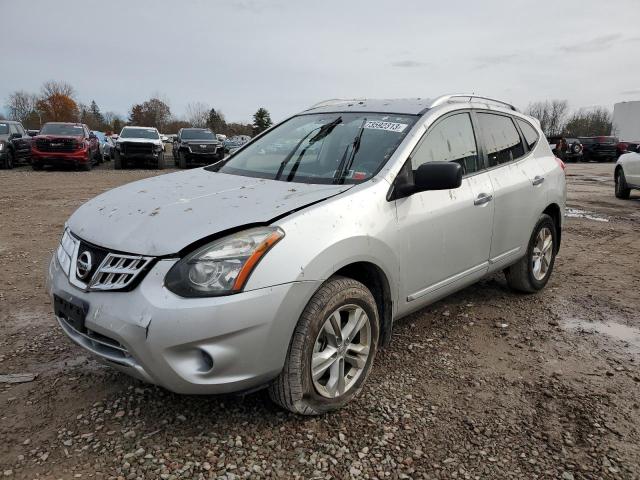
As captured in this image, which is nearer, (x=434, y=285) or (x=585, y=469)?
(x=585, y=469)

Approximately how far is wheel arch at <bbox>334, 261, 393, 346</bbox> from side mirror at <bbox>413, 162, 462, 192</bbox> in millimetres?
562

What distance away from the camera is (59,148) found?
17766 mm

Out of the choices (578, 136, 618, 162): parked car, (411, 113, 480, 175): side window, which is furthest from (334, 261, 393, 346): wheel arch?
(578, 136, 618, 162): parked car

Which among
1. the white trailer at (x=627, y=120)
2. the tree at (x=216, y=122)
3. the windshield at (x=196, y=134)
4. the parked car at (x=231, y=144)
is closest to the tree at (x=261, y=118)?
the tree at (x=216, y=122)

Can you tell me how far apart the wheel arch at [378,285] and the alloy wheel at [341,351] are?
20 cm

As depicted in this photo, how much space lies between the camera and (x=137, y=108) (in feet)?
294

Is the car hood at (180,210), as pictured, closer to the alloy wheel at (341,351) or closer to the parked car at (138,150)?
the alloy wheel at (341,351)

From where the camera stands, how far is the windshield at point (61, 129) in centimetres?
1814

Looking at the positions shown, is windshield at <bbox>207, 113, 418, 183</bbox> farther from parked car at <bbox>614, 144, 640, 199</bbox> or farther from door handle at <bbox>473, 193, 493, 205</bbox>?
parked car at <bbox>614, 144, 640, 199</bbox>

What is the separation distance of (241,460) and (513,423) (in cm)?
144

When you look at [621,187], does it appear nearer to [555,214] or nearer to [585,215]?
[585,215]

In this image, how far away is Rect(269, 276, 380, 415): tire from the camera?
2.44m

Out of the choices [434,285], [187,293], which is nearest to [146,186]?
[187,293]

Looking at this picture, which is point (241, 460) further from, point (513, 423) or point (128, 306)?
point (513, 423)
